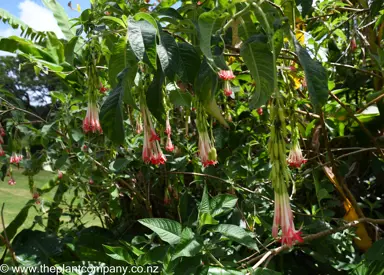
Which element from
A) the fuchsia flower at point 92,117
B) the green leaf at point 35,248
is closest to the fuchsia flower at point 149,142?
the fuchsia flower at point 92,117

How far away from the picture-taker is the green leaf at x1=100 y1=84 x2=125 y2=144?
0.53 meters

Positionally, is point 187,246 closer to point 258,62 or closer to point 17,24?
point 258,62

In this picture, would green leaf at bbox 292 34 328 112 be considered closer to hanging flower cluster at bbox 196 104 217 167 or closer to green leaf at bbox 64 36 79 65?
hanging flower cluster at bbox 196 104 217 167

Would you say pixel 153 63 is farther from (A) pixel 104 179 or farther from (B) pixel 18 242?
(B) pixel 18 242

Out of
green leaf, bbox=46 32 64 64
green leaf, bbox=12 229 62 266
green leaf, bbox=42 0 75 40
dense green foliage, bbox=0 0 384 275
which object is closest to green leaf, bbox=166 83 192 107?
dense green foliage, bbox=0 0 384 275

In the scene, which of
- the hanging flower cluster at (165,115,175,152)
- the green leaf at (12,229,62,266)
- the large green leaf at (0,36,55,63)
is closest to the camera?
the hanging flower cluster at (165,115,175,152)

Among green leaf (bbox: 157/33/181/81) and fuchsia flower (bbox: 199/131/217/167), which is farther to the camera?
fuchsia flower (bbox: 199/131/217/167)

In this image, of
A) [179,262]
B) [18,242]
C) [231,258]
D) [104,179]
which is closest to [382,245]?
[231,258]

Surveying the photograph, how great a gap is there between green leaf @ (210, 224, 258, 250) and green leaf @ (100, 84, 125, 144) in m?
0.26

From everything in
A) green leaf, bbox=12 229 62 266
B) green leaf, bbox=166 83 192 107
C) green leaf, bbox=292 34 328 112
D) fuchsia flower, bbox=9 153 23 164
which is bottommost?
green leaf, bbox=12 229 62 266

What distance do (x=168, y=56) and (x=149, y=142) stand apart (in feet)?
0.65

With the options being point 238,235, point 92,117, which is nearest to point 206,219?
point 238,235

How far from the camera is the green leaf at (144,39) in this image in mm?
471

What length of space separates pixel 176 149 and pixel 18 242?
2.20 feet
